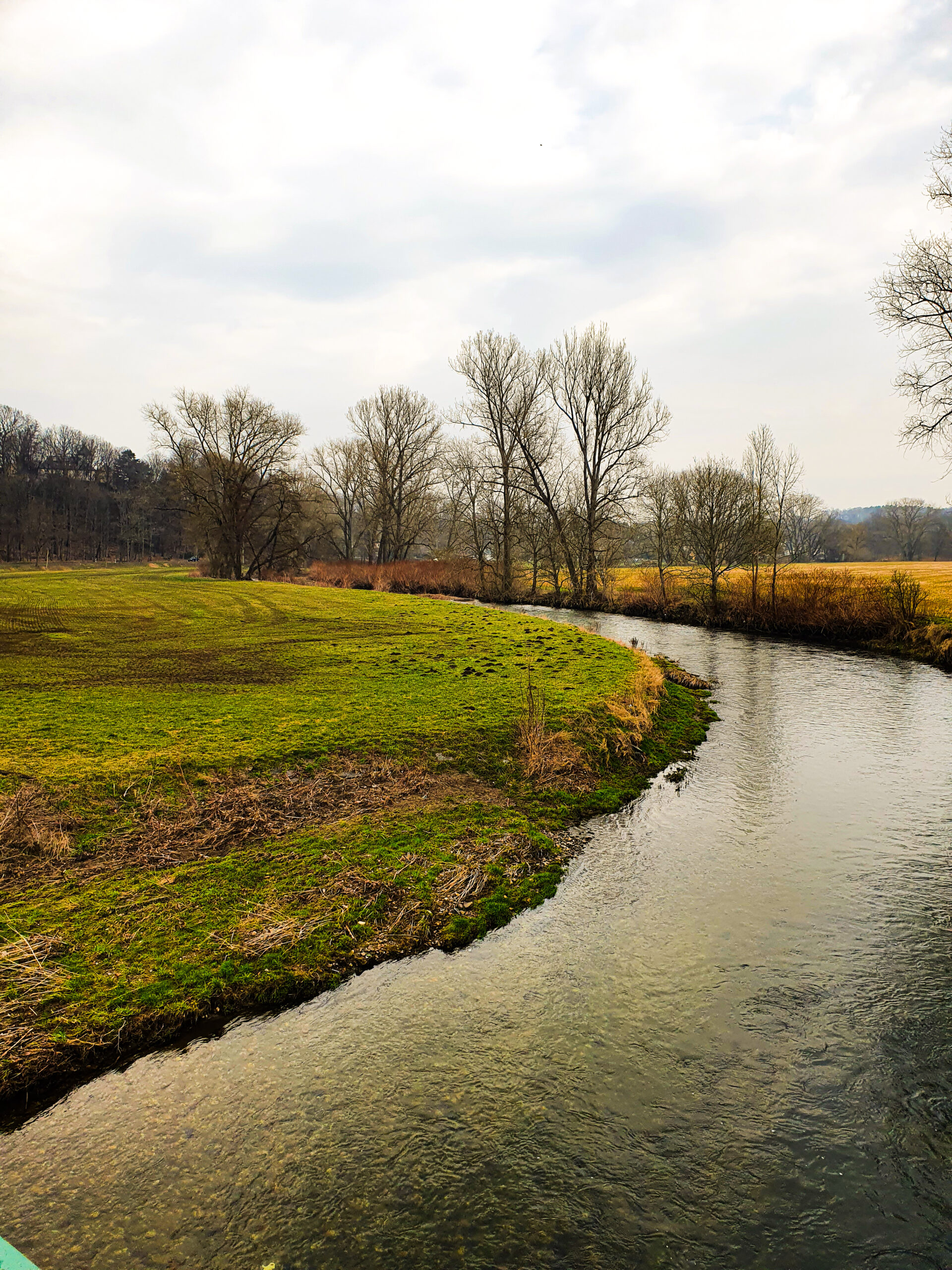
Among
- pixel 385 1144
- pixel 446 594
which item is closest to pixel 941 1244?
pixel 385 1144

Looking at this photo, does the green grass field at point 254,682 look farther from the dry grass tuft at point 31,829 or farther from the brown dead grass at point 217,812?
the dry grass tuft at point 31,829

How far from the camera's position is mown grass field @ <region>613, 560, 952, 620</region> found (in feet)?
83.9

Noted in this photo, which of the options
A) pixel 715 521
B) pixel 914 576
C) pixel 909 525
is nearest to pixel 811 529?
pixel 909 525

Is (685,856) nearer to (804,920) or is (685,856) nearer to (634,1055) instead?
(804,920)

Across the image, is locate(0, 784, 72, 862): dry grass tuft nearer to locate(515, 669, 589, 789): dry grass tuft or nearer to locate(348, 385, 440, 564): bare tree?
locate(515, 669, 589, 789): dry grass tuft

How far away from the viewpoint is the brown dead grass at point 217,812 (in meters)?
6.67

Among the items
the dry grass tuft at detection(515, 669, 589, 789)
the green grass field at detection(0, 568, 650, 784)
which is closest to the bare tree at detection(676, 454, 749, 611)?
the green grass field at detection(0, 568, 650, 784)

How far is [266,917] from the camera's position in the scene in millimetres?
5965

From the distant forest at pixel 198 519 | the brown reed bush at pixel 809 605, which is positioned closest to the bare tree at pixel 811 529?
the distant forest at pixel 198 519

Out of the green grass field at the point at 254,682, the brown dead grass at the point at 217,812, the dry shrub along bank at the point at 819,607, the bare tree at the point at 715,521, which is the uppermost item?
the bare tree at the point at 715,521

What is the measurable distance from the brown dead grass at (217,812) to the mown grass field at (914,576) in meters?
22.1

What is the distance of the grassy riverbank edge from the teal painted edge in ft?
10.6

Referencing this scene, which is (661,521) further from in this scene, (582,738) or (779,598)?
(582,738)

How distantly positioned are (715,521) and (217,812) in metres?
30.0
